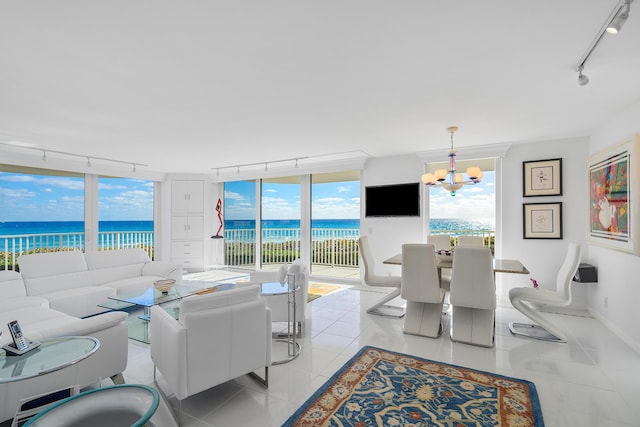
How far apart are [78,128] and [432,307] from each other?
5136 millimetres

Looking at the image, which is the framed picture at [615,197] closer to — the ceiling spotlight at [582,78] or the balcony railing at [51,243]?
the ceiling spotlight at [582,78]

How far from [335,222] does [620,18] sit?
5.95 meters

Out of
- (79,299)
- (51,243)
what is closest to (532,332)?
(79,299)

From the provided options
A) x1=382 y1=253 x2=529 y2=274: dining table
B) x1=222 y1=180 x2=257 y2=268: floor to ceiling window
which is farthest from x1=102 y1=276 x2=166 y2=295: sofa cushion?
x1=382 y1=253 x2=529 y2=274: dining table

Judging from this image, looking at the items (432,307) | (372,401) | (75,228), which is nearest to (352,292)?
(432,307)

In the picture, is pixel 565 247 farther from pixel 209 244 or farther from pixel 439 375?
pixel 209 244

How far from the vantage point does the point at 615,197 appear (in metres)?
3.34

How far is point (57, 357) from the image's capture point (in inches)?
65.6

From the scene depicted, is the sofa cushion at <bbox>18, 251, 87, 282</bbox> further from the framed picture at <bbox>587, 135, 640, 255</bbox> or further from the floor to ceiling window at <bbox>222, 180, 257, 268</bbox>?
the framed picture at <bbox>587, 135, 640, 255</bbox>

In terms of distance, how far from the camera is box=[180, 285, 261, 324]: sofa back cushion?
6.54 feet

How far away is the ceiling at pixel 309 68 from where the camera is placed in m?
1.72

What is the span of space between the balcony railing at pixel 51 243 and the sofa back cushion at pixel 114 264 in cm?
165

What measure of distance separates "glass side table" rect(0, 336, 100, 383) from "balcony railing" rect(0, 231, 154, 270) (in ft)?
16.9

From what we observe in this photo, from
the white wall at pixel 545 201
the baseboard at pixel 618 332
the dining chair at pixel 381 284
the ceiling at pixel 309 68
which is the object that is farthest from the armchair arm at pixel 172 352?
the white wall at pixel 545 201
